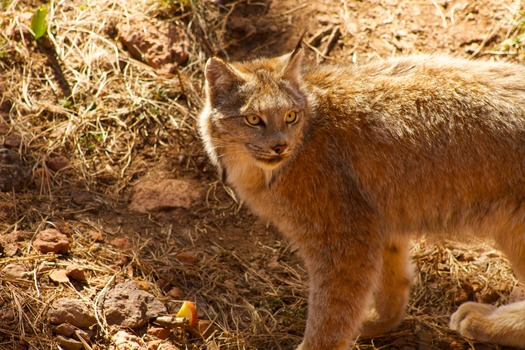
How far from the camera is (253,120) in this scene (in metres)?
4.13

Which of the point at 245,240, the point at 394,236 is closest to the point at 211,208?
the point at 245,240

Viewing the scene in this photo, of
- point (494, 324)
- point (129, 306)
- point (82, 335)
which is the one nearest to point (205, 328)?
point (129, 306)

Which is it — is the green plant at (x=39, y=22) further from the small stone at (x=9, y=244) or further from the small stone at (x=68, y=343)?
the small stone at (x=68, y=343)

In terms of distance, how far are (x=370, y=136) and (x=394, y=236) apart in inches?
28.4

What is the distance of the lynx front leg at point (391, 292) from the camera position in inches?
186

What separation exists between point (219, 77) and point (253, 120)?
1.22ft

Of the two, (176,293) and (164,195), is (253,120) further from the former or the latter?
(164,195)

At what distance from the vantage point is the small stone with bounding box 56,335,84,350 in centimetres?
402

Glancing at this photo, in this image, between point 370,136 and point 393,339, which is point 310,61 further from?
point 393,339

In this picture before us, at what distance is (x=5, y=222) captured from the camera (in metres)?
4.79

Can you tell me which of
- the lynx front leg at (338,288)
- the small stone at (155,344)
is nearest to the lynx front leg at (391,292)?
the lynx front leg at (338,288)

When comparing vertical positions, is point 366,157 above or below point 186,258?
above

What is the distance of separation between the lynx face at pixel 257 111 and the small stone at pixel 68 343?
4.88 ft

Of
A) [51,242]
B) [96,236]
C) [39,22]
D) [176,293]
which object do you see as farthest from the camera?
[39,22]
